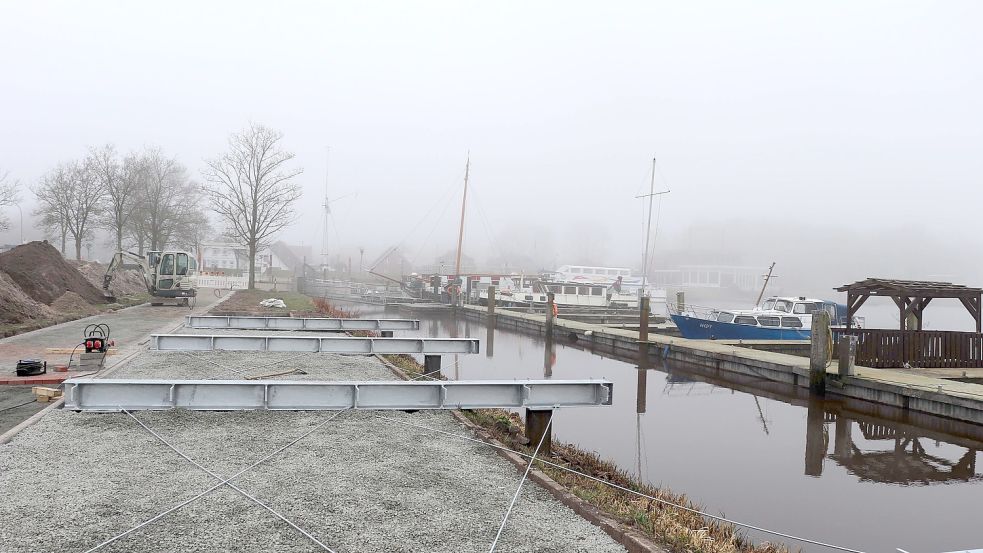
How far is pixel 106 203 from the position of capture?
47781 mm

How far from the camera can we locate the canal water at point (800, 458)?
28.9ft

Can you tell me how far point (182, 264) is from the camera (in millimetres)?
31578

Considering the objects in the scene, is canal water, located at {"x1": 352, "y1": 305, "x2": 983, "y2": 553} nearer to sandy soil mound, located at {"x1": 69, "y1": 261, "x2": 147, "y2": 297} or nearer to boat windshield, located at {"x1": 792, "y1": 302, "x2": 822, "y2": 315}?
boat windshield, located at {"x1": 792, "y1": 302, "x2": 822, "y2": 315}

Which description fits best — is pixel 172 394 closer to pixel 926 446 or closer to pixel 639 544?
pixel 639 544

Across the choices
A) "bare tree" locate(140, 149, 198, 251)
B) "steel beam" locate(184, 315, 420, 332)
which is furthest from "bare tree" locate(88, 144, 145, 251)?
"steel beam" locate(184, 315, 420, 332)

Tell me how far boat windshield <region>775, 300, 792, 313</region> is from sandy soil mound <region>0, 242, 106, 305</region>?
31858 millimetres

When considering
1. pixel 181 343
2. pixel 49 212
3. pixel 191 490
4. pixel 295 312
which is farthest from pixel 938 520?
pixel 49 212

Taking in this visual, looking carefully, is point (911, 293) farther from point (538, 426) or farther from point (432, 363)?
point (538, 426)

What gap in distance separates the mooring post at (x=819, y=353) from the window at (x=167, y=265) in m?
27.8

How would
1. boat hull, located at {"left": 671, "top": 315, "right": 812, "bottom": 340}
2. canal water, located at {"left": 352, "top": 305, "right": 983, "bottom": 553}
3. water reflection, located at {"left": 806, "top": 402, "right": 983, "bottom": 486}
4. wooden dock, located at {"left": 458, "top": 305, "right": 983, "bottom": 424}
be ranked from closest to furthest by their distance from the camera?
canal water, located at {"left": 352, "top": 305, "right": 983, "bottom": 553} → water reflection, located at {"left": 806, "top": 402, "right": 983, "bottom": 486} → wooden dock, located at {"left": 458, "top": 305, "right": 983, "bottom": 424} → boat hull, located at {"left": 671, "top": 315, "right": 812, "bottom": 340}

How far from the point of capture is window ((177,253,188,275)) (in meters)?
31.5

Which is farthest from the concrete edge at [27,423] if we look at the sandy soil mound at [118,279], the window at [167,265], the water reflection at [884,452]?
the sandy soil mound at [118,279]

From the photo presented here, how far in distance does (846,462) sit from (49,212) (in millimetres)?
53945

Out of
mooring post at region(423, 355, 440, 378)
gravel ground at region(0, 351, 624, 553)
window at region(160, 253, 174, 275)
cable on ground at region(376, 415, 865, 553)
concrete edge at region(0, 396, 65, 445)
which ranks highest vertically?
window at region(160, 253, 174, 275)
